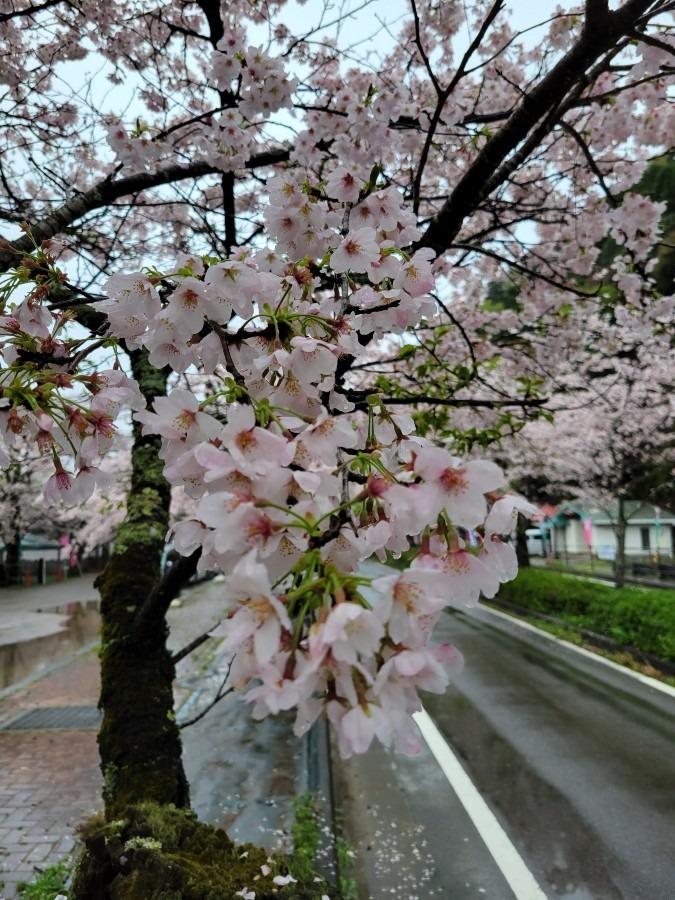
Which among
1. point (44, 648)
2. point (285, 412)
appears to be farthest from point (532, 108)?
point (44, 648)

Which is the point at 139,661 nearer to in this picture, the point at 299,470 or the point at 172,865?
the point at 172,865

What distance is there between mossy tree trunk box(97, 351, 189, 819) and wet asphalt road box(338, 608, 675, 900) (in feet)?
5.29

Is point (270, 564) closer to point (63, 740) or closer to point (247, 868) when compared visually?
point (247, 868)

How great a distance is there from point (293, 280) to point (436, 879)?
401cm

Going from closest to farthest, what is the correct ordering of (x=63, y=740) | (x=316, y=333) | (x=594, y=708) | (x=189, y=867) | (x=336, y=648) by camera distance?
(x=336, y=648)
(x=316, y=333)
(x=189, y=867)
(x=63, y=740)
(x=594, y=708)

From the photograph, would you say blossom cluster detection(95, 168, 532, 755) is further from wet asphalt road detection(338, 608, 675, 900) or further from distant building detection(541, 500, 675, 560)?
distant building detection(541, 500, 675, 560)

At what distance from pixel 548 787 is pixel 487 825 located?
958mm

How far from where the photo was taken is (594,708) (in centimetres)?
715

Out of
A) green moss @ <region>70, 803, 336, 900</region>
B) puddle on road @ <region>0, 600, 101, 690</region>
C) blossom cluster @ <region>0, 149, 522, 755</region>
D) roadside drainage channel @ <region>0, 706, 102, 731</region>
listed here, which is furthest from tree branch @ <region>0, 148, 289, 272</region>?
puddle on road @ <region>0, 600, 101, 690</region>

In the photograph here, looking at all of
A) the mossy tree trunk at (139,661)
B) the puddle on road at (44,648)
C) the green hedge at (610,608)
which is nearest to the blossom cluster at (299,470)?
the mossy tree trunk at (139,661)

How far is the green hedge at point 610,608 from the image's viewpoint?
8867mm

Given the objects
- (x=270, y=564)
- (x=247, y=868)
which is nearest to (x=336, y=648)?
(x=270, y=564)

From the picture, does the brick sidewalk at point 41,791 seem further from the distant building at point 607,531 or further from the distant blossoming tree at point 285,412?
the distant building at point 607,531

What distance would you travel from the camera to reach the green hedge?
887 centimetres
